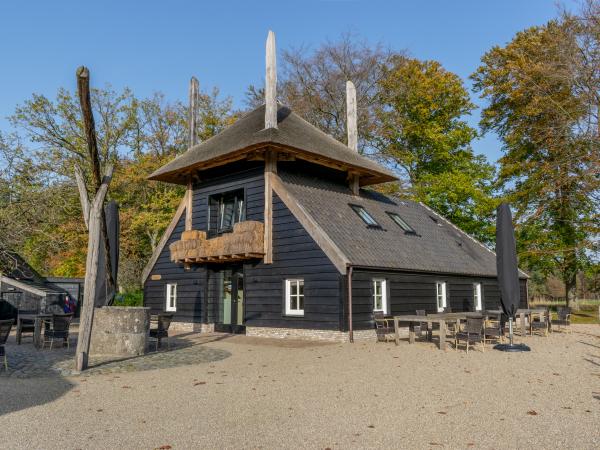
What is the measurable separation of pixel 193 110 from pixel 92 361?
1500 centimetres

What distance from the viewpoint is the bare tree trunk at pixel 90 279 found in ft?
30.6

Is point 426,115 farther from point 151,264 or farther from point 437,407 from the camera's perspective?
point 437,407

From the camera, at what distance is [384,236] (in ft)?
59.5

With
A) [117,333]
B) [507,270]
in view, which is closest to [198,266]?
[117,333]

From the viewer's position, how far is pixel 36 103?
31.5 m

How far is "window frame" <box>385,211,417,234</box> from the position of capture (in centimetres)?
2045

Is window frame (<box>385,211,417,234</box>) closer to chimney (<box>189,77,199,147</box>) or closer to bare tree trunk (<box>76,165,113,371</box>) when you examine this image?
chimney (<box>189,77,199,147</box>)

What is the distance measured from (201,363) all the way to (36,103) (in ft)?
91.1

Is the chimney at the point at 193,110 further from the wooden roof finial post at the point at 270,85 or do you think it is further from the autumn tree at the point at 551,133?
the autumn tree at the point at 551,133

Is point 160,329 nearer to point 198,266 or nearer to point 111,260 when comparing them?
point 111,260

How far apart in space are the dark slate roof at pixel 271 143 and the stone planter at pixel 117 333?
276 inches

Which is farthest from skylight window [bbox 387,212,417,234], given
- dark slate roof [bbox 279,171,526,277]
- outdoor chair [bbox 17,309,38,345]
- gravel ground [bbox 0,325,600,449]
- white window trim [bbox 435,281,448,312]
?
outdoor chair [bbox 17,309,38,345]

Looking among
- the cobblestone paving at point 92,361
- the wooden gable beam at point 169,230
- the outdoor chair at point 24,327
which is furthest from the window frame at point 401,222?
the outdoor chair at point 24,327

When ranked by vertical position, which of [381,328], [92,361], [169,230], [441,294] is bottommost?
[92,361]
